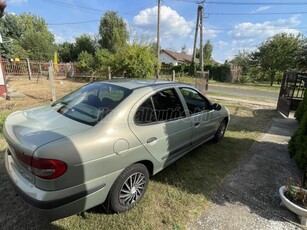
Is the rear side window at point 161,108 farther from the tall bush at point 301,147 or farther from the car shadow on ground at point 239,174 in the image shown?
the tall bush at point 301,147

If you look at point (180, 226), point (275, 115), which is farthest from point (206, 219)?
point (275, 115)

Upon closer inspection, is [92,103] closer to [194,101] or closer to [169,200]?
[169,200]

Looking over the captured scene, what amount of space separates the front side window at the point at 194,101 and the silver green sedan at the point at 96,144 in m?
0.26

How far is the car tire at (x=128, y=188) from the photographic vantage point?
2.28 m

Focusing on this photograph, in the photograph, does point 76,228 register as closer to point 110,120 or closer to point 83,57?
point 110,120

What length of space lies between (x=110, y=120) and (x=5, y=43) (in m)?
25.9

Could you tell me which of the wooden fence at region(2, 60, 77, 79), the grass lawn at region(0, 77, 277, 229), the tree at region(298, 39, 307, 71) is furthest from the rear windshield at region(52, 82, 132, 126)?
the tree at region(298, 39, 307, 71)

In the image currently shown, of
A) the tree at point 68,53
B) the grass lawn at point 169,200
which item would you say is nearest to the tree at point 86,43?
the tree at point 68,53

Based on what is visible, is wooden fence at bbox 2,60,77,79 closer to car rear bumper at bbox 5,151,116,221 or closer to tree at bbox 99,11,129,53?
tree at bbox 99,11,129,53

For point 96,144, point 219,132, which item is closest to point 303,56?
point 219,132

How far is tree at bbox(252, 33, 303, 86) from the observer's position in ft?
75.4

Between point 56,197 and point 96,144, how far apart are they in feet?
1.87

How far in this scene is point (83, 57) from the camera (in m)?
21.2

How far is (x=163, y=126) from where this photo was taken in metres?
2.79
